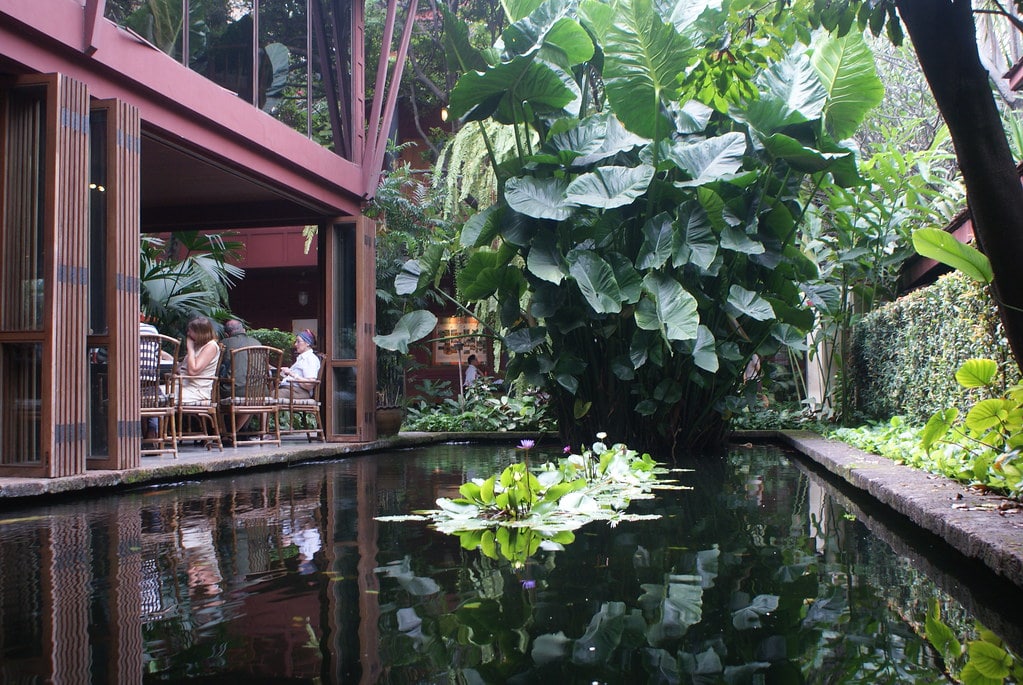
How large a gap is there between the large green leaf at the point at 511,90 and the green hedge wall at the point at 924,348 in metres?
3.39

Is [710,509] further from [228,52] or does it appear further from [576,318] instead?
[228,52]

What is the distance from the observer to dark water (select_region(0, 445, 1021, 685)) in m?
1.99

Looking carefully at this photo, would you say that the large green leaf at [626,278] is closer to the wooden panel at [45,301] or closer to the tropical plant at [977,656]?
the wooden panel at [45,301]

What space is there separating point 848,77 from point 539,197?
2838 millimetres

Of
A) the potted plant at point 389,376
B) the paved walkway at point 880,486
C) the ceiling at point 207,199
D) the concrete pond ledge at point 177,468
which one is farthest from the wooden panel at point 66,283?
the potted plant at point 389,376

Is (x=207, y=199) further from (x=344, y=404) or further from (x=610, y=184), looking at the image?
(x=610, y=184)

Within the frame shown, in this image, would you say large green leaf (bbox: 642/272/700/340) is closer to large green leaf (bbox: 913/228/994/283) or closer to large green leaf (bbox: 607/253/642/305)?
large green leaf (bbox: 607/253/642/305)

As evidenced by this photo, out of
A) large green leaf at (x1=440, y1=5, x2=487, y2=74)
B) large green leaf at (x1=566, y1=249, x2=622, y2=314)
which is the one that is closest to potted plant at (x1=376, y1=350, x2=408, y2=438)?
large green leaf at (x1=440, y1=5, x2=487, y2=74)

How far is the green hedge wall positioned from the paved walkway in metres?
0.69

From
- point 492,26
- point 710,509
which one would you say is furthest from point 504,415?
point 492,26

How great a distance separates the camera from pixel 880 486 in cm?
464

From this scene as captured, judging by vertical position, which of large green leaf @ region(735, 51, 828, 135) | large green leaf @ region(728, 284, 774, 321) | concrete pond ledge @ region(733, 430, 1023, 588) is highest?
large green leaf @ region(735, 51, 828, 135)

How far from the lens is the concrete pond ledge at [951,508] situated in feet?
9.20

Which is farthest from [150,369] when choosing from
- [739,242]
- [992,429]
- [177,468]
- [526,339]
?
[992,429]
